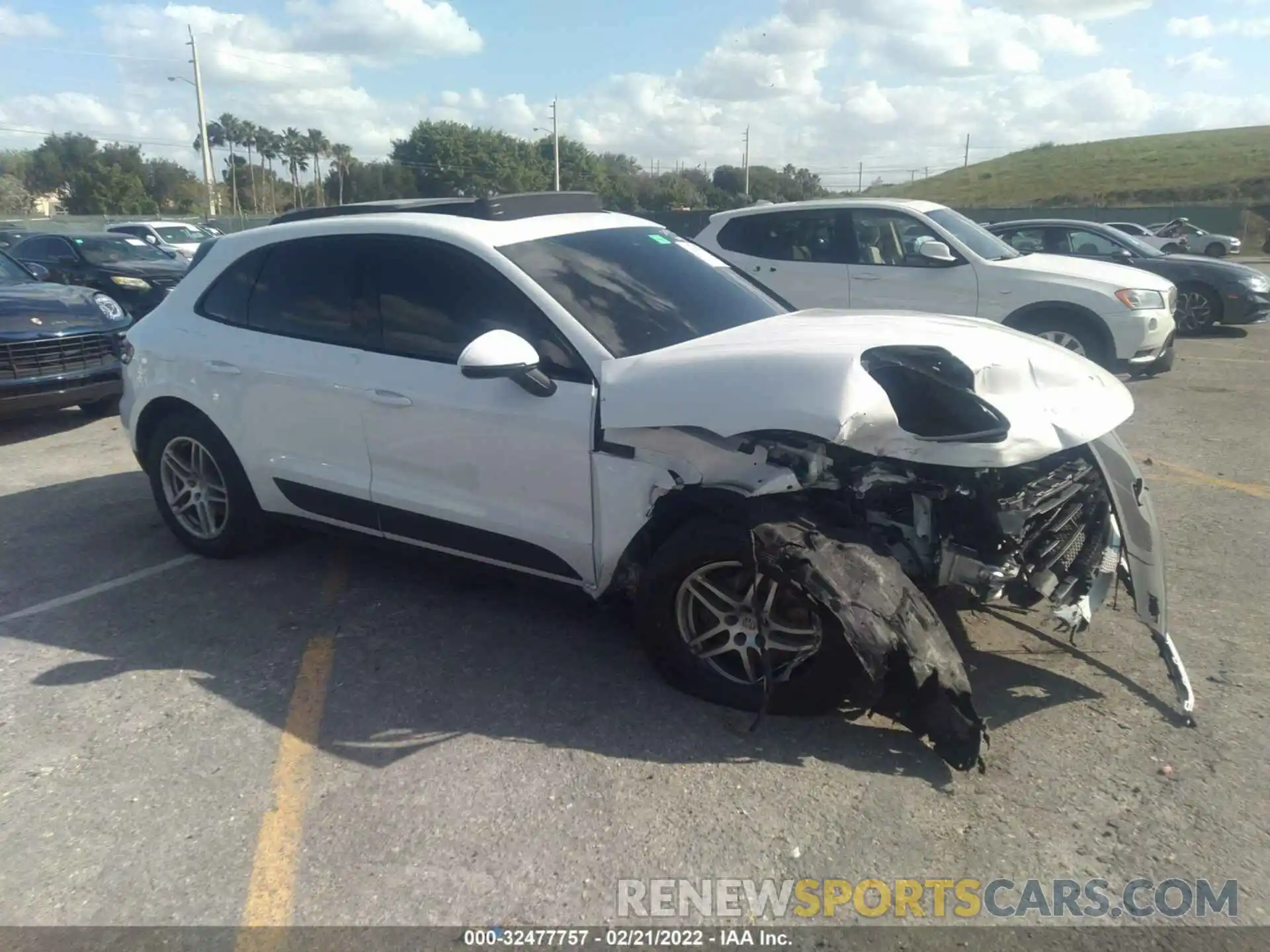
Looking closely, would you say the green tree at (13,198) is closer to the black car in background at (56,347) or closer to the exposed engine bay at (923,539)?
the black car in background at (56,347)

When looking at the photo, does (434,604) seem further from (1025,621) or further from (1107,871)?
(1107,871)

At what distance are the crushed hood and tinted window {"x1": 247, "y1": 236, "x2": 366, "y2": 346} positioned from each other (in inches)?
58.4

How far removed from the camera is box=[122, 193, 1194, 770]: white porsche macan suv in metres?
3.34

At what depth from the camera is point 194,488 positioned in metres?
5.29

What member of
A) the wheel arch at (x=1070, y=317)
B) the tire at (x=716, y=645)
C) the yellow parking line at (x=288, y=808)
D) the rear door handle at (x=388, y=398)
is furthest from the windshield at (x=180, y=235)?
the tire at (x=716, y=645)

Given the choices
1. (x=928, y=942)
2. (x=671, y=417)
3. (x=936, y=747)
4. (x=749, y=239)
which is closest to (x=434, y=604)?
(x=671, y=417)

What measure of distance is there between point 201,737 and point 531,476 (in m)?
1.54

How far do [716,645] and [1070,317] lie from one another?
7.16 meters

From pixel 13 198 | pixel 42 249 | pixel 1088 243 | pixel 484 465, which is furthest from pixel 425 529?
pixel 13 198

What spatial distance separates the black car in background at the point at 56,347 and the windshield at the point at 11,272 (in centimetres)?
10

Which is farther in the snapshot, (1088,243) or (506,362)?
(1088,243)

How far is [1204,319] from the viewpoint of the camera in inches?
537

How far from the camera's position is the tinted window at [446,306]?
157 inches

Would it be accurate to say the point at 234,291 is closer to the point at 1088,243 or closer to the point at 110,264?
the point at 110,264
